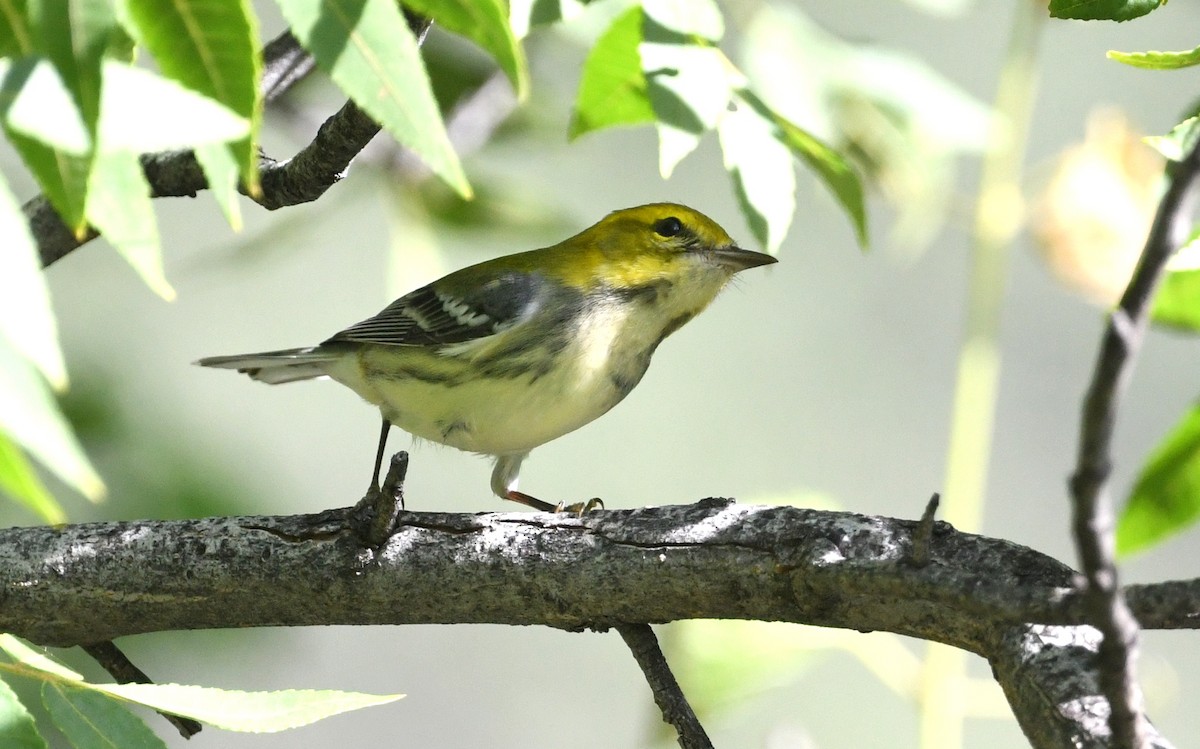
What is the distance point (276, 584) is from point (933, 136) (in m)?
1.50

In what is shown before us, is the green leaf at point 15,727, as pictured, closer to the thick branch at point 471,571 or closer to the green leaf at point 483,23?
the thick branch at point 471,571

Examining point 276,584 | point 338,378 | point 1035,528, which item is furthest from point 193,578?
point 1035,528

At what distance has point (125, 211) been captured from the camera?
3.47 ft

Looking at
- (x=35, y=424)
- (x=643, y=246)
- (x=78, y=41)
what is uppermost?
(x=643, y=246)

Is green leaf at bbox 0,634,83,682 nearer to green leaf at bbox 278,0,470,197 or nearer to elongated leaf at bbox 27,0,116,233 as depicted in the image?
elongated leaf at bbox 27,0,116,233

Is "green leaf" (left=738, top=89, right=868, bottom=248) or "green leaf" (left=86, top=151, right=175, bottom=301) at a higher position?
"green leaf" (left=738, top=89, right=868, bottom=248)

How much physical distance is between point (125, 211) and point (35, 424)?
0.41 metres

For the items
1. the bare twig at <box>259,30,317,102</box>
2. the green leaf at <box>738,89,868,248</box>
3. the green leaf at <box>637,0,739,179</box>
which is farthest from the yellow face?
the green leaf at <box>637,0,739,179</box>

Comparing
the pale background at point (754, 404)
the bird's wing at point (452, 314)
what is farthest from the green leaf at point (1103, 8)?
the pale background at point (754, 404)

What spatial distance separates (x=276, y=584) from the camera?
5.04ft

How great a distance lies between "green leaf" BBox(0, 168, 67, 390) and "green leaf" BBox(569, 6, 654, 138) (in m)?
0.76

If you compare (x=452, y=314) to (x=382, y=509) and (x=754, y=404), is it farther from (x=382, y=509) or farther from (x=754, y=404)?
(x=754, y=404)

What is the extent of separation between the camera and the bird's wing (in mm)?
2426

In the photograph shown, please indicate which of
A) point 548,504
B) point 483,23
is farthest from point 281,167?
point 548,504
